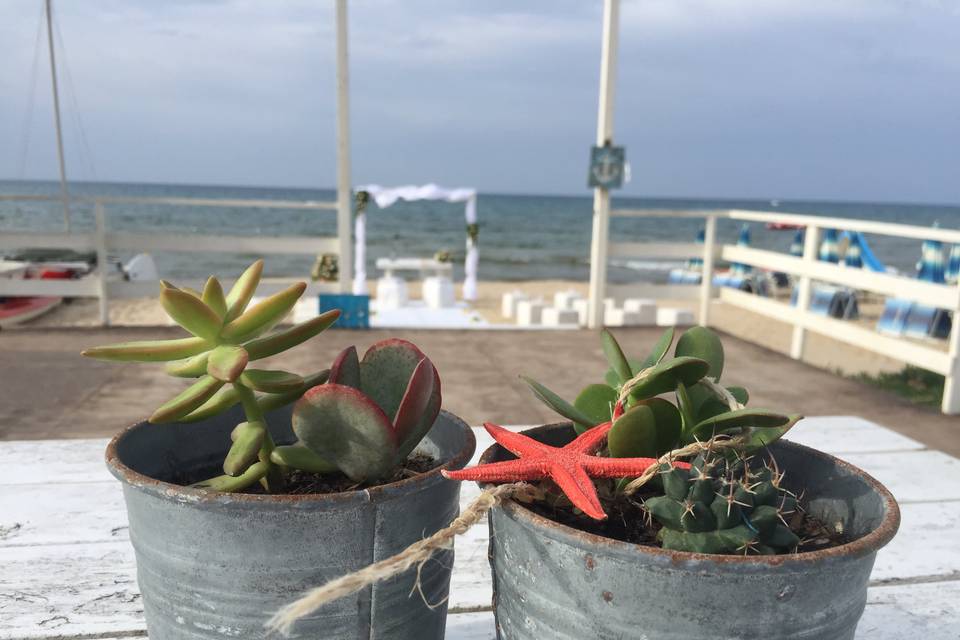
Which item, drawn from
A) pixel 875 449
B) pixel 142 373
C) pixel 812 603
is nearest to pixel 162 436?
pixel 812 603

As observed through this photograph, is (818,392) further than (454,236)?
No

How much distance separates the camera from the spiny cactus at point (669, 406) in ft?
1.51

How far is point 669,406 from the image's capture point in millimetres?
496

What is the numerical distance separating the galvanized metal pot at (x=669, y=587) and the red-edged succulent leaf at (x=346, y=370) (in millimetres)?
151

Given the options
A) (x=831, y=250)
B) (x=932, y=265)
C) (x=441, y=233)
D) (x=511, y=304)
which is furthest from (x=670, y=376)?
(x=441, y=233)

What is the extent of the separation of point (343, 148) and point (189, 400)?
4054 mm

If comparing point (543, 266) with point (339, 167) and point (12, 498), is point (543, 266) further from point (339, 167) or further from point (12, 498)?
point (12, 498)

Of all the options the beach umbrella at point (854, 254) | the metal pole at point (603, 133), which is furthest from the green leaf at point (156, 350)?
the beach umbrella at point (854, 254)

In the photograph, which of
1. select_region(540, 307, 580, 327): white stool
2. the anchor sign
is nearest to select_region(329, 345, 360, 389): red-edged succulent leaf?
the anchor sign

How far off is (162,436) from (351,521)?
0.72 feet

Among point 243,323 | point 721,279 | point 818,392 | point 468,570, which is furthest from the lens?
point 721,279

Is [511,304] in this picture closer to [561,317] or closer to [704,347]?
[561,317]

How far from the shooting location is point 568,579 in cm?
42

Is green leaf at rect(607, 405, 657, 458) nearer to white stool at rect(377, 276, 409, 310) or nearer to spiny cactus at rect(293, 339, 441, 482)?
spiny cactus at rect(293, 339, 441, 482)
